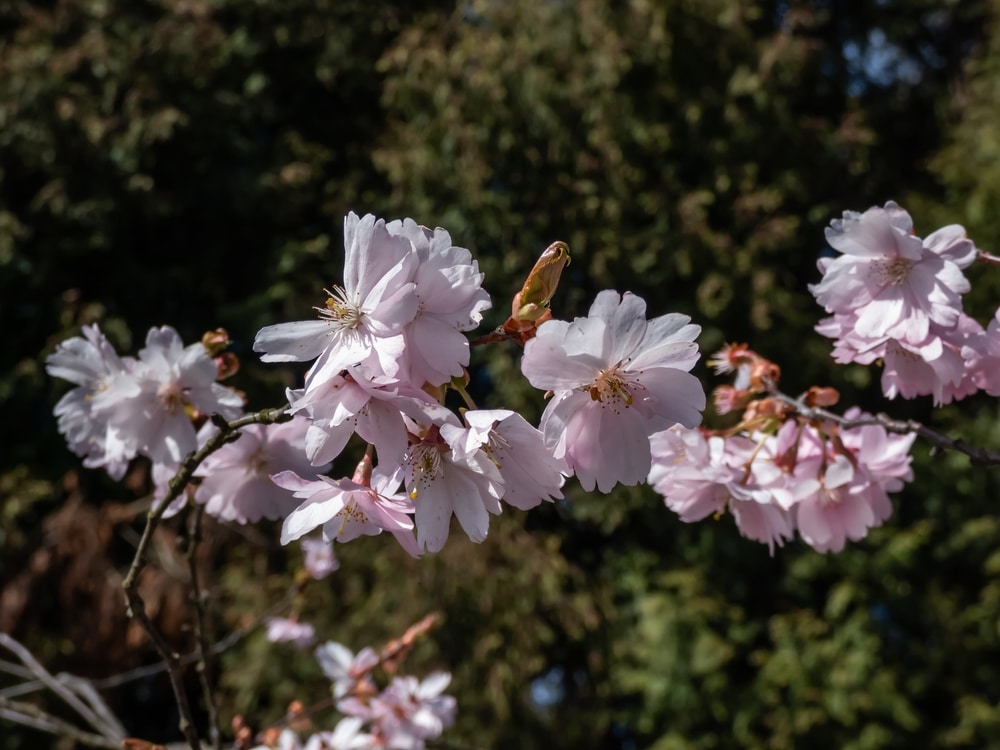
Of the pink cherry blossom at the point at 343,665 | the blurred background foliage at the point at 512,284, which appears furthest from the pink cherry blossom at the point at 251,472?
the blurred background foliage at the point at 512,284

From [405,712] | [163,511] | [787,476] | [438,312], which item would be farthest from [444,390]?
[405,712]

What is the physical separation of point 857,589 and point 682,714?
0.78 metres

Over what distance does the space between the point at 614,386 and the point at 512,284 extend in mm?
2746

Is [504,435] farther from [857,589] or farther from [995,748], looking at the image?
[995,748]

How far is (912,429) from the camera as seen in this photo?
39.6 inches

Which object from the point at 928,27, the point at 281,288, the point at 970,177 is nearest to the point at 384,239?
the point at 281,288

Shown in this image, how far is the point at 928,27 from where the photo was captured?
201 inches

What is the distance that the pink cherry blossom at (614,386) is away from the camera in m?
0.68

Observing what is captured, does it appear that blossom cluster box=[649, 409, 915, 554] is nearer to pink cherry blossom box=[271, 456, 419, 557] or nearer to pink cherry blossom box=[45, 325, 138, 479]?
pink cherry blossom box=[271, 456, 419, 557]

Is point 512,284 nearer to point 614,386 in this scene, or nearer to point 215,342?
point 215,342

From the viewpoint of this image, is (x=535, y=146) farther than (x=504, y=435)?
Yes

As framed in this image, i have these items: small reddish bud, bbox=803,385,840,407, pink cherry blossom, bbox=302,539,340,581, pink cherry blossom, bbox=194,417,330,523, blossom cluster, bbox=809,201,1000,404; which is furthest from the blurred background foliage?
blossom cluster, bbox=809,201,1000,404

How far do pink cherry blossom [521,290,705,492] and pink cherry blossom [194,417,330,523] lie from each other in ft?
1.37

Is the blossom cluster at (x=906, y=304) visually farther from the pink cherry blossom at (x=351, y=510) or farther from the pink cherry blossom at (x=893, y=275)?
the pink cherry blossom at (x=351, y=510)
